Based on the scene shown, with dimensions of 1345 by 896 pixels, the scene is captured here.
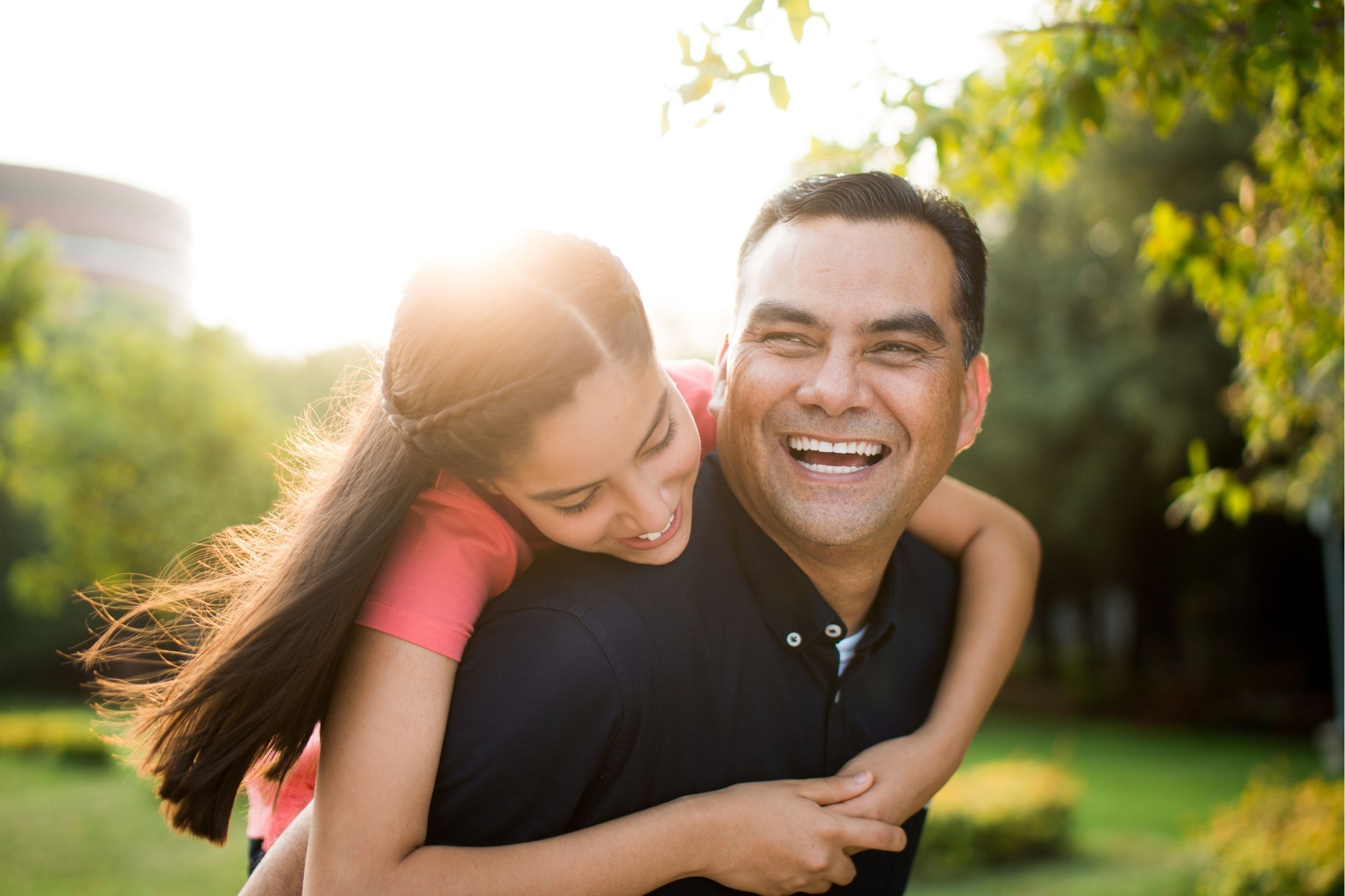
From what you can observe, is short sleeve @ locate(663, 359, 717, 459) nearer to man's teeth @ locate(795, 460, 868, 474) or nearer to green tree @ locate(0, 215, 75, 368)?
man's teeth @ locate(795, 460, 868, 474)

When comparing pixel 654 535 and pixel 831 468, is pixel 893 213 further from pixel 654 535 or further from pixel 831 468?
pixel 654 535

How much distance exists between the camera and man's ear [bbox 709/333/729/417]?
238 centimetres

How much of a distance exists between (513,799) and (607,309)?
35.2 inches

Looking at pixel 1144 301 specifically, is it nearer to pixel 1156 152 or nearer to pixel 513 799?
pixel 1156 152

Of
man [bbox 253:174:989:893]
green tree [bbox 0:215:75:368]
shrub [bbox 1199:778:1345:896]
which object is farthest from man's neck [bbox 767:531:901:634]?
green tree [bbox 0:215:75:368]

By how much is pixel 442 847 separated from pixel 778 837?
23.8 inches

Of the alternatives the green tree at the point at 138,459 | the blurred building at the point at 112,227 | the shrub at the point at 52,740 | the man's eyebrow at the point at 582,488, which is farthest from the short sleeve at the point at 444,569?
the blurred building at the point at 112,227

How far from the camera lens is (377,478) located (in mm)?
1958

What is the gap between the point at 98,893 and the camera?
8922 millimetres

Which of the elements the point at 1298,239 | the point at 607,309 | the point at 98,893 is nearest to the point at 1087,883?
the point at 1298,239

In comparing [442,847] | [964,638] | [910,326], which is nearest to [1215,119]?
[910,326]

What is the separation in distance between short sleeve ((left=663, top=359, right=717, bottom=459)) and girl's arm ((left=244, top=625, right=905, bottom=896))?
913mm

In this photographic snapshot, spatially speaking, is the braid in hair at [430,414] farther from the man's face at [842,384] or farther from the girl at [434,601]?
A: the man's face at [842,384]

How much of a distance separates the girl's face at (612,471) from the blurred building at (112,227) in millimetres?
30478
